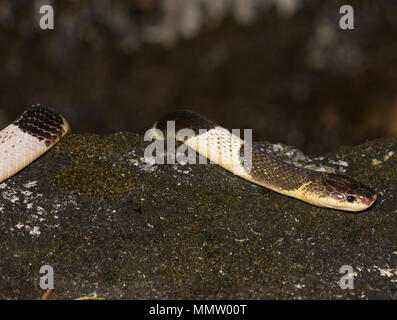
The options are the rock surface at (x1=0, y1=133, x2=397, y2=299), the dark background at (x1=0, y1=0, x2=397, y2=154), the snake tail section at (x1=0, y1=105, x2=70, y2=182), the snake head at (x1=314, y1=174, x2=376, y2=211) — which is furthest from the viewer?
the dark background at (x1=0, y1=0, x2=397, y2=154)

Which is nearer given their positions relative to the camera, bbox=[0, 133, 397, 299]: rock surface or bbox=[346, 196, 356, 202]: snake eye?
bbox=[0, 133, 397, 299]: rock surface

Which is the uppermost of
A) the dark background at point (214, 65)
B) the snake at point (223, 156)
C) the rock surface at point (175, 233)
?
the dark background at point (214, 65)

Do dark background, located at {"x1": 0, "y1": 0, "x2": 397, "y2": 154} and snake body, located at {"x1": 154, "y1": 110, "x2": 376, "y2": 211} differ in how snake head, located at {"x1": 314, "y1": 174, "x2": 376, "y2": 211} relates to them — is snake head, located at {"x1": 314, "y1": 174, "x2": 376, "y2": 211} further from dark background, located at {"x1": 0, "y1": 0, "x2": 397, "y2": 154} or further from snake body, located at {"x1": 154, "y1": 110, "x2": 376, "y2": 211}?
dark background, located at {"x1": 0, "y1": 0, "x2": 397, "y2": 154}

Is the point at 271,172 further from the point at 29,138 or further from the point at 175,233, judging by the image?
the point at 29,138

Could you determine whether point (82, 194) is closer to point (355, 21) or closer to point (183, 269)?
point (183, 269)

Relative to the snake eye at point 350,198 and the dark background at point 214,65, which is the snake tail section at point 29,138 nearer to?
the snake eye at point 350,198

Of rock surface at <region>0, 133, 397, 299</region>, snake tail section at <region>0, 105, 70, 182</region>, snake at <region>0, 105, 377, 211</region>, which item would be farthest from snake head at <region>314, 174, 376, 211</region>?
snake tail section at <region>0, 105, 70, 182</region>

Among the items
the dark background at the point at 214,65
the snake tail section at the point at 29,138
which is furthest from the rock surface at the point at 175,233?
the dark background at the point at 214,65
